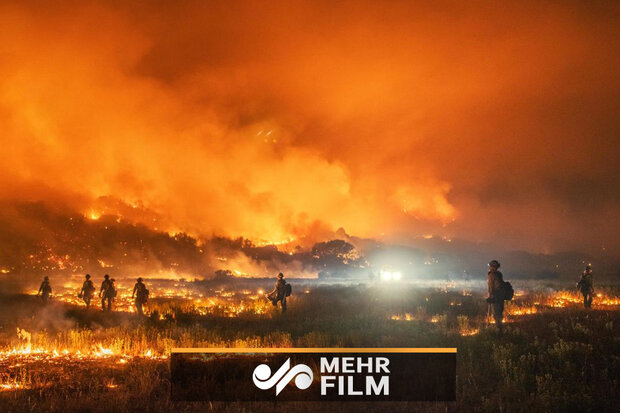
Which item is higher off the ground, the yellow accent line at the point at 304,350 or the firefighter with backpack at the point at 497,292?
the firefighter with backpack at the point at 497,292

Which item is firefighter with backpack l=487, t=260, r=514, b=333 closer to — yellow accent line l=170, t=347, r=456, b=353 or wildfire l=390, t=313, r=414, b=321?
yellow accent line l=170, t=347, r=456, b=353

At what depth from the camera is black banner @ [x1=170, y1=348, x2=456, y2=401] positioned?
12266 millimetres

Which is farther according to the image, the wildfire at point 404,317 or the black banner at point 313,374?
the wildfire at point 404,317

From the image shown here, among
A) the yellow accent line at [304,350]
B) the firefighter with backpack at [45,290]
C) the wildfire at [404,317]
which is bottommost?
the yellow accent line at [304,350]

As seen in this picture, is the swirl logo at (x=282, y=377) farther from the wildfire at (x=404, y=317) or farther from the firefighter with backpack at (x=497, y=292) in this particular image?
the wildfire at (x=404, y=317)

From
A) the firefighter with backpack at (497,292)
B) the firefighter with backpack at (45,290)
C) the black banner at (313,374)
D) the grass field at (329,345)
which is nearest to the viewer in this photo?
the grass field at (329,345)

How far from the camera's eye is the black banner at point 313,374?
483 inches

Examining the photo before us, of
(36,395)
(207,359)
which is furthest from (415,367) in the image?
(36,395)

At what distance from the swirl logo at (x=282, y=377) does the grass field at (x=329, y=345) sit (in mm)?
1485

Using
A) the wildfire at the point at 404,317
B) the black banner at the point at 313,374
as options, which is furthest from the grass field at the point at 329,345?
the black banner at the point at 313,374

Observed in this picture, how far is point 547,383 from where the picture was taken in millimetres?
12000

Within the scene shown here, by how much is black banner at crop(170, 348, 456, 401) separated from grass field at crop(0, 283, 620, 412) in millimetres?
566

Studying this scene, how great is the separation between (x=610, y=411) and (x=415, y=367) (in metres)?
5.08

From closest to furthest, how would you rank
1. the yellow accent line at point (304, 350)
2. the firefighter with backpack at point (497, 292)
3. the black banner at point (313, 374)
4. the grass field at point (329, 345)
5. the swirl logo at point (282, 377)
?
the grass field at point (329, 345), the black banner at point (313, 374), the swirl logo at point (282, 377), the yellow accent line at point (304, 350), the firefighter with backpack at point (497, 292)
